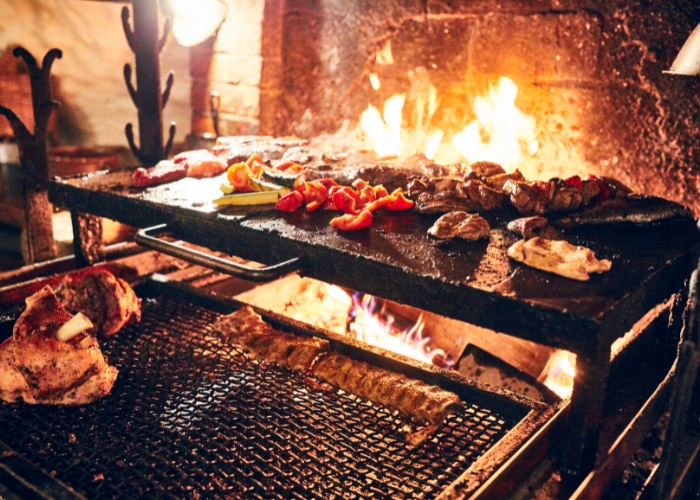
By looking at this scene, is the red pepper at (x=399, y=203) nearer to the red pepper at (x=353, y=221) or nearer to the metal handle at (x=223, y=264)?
the red pepper at (x=353, y=221)

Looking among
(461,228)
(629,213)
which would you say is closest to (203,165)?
(461,228)

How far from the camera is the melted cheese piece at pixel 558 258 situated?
99.7 inches

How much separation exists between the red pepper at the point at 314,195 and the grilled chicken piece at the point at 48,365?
1.39m

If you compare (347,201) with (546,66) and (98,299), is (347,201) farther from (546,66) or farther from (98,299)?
(546,66)

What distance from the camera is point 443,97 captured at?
6219 mm

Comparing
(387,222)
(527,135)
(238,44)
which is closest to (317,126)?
(238,44)

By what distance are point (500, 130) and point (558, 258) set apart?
11.3 ft

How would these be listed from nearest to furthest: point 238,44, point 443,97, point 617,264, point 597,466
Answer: point 597,466
point 617,264
point 443,97
point 238,44

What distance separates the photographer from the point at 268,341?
3.59 metres

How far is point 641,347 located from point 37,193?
14.6ft

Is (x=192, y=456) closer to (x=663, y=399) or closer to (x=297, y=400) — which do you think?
(x=297, y=400)

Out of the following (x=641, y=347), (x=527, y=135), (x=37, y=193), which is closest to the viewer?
(x=641, y=347)

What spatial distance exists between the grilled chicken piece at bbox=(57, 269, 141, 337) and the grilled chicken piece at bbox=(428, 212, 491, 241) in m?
2.00

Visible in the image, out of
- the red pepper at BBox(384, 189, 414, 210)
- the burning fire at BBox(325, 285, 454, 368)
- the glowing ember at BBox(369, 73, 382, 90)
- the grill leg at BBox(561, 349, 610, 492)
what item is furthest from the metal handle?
the glowing ember at BBox(369, 73, 382, 90)
